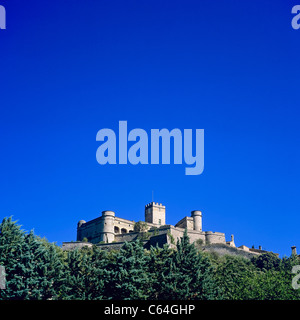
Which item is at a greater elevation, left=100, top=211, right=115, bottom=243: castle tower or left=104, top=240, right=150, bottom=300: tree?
left=100, top=211, right=115, bottom=243: castle tower

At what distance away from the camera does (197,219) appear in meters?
94.1

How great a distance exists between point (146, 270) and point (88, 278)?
5291 millimetres

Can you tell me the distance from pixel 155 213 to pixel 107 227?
1436 centimetres

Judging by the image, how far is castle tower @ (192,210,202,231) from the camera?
93.0 meters

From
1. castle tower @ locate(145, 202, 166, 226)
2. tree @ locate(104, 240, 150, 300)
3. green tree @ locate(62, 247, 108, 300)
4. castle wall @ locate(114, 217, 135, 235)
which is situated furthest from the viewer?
castle tower @ locate(145, 202, 166, 226)

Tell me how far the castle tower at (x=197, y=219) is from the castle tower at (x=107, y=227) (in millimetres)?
17738

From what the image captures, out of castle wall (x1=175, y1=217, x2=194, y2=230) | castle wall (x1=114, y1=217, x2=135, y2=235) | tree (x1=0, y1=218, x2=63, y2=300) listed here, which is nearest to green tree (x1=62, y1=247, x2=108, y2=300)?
tree (x1=0, y1=218, x2=63, y2=300)

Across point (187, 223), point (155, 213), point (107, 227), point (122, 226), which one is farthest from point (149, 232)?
point (155, 213)

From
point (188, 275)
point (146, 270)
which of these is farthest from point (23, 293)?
point (188, 275)

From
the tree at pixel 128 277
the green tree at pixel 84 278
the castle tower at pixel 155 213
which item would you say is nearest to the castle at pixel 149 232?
the castle tower at pixel 155 213

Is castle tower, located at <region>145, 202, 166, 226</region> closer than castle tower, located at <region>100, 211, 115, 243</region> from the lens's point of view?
No

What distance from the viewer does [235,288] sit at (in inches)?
1778

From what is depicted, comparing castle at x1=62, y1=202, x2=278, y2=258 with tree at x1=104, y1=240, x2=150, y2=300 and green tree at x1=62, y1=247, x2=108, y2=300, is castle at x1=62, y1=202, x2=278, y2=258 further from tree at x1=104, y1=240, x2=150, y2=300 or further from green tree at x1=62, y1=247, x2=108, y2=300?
tree at x1=104, y1=240, x2=150, y2=300
